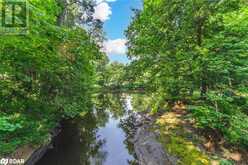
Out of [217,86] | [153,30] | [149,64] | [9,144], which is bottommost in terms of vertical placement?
[9,144]

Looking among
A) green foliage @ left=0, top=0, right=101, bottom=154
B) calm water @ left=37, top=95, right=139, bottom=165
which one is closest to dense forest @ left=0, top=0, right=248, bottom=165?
green foliage @ left=0, top=0, right=101, bottom=154

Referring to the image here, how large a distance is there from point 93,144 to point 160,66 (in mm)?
6761

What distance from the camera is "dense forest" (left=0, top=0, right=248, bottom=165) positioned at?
8000 mm

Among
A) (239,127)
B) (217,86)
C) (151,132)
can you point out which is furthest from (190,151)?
(151,132)

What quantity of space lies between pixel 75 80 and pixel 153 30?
4449 millimetres

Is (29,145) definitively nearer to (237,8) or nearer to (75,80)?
(75,80)

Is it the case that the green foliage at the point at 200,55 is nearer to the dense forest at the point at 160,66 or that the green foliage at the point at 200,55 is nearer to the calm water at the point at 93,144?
the dense forest at the point at 160,66

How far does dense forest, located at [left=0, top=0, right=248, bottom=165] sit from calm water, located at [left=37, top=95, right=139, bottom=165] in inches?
94.4

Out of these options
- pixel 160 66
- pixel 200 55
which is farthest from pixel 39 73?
pixel 200 55

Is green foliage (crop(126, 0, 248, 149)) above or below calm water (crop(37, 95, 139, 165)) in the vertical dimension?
above

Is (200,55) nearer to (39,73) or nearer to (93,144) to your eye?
(39,73)

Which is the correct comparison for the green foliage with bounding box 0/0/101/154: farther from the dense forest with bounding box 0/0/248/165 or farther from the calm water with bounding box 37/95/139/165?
the calm water with bounding box 37/95/139/165

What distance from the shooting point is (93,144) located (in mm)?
15102

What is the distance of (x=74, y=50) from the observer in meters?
9.71
